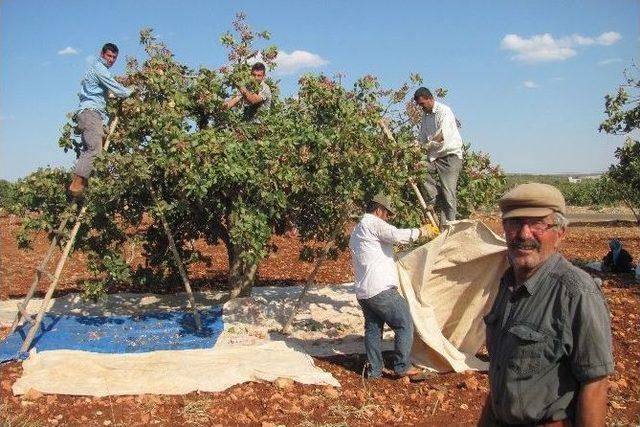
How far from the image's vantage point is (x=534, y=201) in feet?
7.76

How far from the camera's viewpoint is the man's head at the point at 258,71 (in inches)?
327

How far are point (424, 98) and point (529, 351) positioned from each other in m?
5.56

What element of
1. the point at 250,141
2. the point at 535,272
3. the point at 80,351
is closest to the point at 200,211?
the point at 250,141

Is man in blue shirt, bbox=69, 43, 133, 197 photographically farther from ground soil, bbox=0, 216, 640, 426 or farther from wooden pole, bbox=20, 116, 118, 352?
ground soil, bbox=0, 216, 640, 426

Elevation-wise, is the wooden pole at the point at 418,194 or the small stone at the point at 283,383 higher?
the wooden pole at the point at 418,194

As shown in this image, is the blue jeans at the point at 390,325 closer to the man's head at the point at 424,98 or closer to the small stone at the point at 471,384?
the small stone at the point at 471,384

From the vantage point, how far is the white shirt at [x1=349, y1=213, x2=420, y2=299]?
6195 millimetres

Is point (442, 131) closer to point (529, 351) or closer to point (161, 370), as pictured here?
point (161, 370)

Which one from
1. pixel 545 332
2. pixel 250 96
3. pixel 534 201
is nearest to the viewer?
pixel 545 332

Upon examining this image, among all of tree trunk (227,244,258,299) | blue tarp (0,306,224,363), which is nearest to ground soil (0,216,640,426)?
blue tarp (0,306,224,363)

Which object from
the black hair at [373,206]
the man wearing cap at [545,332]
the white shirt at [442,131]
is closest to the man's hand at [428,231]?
the black hair at [373,206]

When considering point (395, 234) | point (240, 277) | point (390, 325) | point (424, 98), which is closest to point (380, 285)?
point (390, 325)

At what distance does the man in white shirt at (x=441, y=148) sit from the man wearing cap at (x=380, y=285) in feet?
4.61

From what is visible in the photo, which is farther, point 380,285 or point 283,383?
point 380,285
